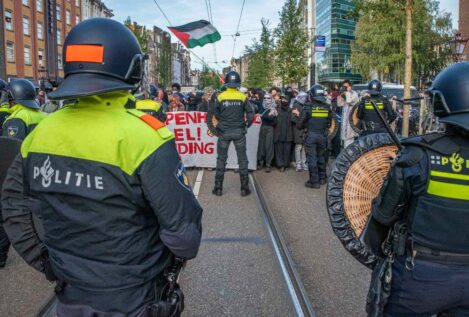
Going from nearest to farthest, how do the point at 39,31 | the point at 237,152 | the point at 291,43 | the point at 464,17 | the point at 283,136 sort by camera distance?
the point at 237,152, the point at 283,136, the point at 291,43, the point at 464,17, the point at 39,31

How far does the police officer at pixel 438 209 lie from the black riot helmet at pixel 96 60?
4.64ft

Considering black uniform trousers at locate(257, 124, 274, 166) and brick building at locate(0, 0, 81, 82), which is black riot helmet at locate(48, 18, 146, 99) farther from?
brick building at locate(0, 0, 81, 82)

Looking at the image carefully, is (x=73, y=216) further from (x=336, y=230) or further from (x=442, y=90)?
(x=442, y=90)

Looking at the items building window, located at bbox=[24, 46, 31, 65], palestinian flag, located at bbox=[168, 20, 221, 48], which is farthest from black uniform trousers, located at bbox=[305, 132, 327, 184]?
building window, located at bbox=[24, 46, 31, 65]

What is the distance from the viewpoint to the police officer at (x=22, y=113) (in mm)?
5254

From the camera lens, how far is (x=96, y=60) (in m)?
1.98

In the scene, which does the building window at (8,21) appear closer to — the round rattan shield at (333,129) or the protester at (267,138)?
the protester at (267,138)

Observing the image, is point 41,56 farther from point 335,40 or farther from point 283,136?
point 283,136

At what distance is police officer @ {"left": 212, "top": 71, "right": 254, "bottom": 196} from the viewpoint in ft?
28.0

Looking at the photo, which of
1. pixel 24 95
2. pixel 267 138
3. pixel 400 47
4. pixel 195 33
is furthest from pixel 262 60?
pixel 24 95

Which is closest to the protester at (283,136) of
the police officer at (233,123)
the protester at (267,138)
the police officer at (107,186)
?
the protester at (267,138)

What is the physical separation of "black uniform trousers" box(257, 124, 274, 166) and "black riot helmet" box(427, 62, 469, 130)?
9.23 meters

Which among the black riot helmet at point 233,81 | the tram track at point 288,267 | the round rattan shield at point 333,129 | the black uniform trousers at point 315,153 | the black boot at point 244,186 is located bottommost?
the tram track at point 288,267

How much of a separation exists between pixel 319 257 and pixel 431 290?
317 cm
